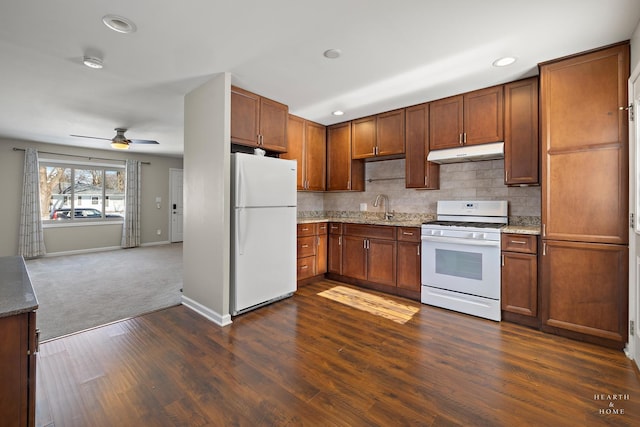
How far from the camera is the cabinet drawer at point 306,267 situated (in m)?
3.97

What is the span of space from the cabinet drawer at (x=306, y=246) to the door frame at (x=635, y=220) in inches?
122

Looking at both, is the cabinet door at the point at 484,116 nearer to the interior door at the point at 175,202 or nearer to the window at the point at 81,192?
the interior door at the point at 175,202

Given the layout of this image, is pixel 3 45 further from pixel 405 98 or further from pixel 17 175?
pixel 17 175

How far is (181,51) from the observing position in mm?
2396

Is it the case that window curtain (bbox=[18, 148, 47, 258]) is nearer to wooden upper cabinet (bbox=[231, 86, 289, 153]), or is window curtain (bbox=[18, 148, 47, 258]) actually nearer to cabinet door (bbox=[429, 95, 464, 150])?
wooden upper cabinet (bbox=[231, 86, 289, 153])

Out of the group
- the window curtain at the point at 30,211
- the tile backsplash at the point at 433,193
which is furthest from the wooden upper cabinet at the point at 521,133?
the window curtain at the point at 30,211

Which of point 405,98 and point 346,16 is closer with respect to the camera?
point 346,16

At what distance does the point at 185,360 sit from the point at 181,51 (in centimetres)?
244

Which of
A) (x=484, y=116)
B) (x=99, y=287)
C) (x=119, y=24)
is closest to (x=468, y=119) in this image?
(x=484, y=116)

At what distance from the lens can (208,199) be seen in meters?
2.99

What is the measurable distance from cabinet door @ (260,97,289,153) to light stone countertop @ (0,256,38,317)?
91.0 inches

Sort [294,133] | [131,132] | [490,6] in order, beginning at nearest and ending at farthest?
[490,6], [294,133], [131,132]

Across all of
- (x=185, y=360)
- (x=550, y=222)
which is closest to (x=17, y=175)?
(x=185, y=360)

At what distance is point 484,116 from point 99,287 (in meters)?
5.28
